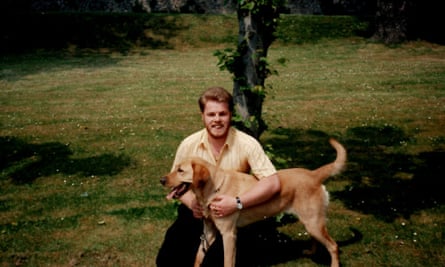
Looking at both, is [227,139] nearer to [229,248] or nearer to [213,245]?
Answer: [229,248]

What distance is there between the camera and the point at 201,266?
5.10 metres

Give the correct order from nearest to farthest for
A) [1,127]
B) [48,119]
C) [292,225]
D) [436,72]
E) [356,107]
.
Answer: [292,225], [1,127], [48,119], [356,107], [436,72]

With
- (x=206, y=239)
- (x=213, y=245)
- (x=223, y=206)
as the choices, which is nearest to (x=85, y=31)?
(x=213, y=245)

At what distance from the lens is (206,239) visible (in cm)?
462

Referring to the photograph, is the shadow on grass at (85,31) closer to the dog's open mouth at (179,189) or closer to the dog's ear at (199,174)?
the dog's open mouth at (179,189)

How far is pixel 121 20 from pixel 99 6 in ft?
28.5

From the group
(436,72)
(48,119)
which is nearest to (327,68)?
(436,72)

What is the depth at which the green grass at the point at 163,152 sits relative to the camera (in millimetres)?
5715

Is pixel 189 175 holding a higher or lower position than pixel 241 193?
higher

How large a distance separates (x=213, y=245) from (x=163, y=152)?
4.55m

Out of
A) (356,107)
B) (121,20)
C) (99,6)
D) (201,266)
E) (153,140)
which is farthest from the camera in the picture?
(99,6)

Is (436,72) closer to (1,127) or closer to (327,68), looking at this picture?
(327,68)

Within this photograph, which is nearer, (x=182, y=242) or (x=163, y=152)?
(x=182, y=242)


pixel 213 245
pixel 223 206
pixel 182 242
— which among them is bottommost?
pixel 213 245
